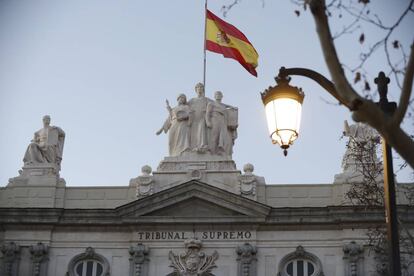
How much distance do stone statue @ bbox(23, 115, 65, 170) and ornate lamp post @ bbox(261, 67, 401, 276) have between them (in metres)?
24.7

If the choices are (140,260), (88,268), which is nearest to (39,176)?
(88,268)

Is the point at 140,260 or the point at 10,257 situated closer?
the point at 140,260

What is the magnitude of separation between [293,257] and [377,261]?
289 centimetres

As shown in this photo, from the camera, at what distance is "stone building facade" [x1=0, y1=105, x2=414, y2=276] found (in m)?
32.6

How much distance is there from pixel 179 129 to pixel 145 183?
246 centimetres

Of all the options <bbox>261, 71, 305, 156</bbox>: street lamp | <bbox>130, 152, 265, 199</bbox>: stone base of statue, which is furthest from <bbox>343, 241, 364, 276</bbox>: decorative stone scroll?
<bbox>261, 71, 305, 156</bbox>: street lamp

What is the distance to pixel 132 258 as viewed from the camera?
108ft

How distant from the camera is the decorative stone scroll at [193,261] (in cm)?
3250

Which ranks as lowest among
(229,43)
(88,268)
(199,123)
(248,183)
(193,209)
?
(88,268)

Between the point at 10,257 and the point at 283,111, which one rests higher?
the point at 10,257

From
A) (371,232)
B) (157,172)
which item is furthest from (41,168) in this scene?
(371,232)

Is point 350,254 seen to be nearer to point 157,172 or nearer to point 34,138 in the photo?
point 157,172

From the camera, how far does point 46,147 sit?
35.6 metres

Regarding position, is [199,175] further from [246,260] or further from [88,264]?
[88,264]
